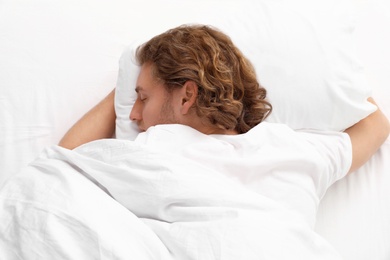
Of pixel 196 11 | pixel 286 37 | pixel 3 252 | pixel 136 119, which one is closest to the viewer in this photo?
pixel 3 252

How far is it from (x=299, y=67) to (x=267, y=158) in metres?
0.31

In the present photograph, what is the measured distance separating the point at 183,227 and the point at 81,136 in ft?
1.49

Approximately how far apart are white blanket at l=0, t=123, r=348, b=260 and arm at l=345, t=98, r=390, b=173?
0.29m

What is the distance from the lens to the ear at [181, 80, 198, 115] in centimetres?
134

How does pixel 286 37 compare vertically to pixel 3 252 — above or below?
above

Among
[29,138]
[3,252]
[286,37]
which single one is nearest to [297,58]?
[286,37]

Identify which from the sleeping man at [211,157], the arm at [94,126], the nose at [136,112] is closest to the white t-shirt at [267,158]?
the sleeping man at [211,157]

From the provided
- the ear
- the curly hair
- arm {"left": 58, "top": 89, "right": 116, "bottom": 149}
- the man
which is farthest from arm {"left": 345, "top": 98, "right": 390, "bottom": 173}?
arm {"left": 58, "top": 89, "right": 116, "bottom": 149}

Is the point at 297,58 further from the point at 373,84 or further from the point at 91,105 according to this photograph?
the point at 91,105

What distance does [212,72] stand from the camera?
134 cm

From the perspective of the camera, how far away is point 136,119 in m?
1.42

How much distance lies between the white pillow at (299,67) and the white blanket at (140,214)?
262mm

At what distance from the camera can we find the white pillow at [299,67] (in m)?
1.46

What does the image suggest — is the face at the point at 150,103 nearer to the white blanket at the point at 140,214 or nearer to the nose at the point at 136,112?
the nose at the point at 136,112
